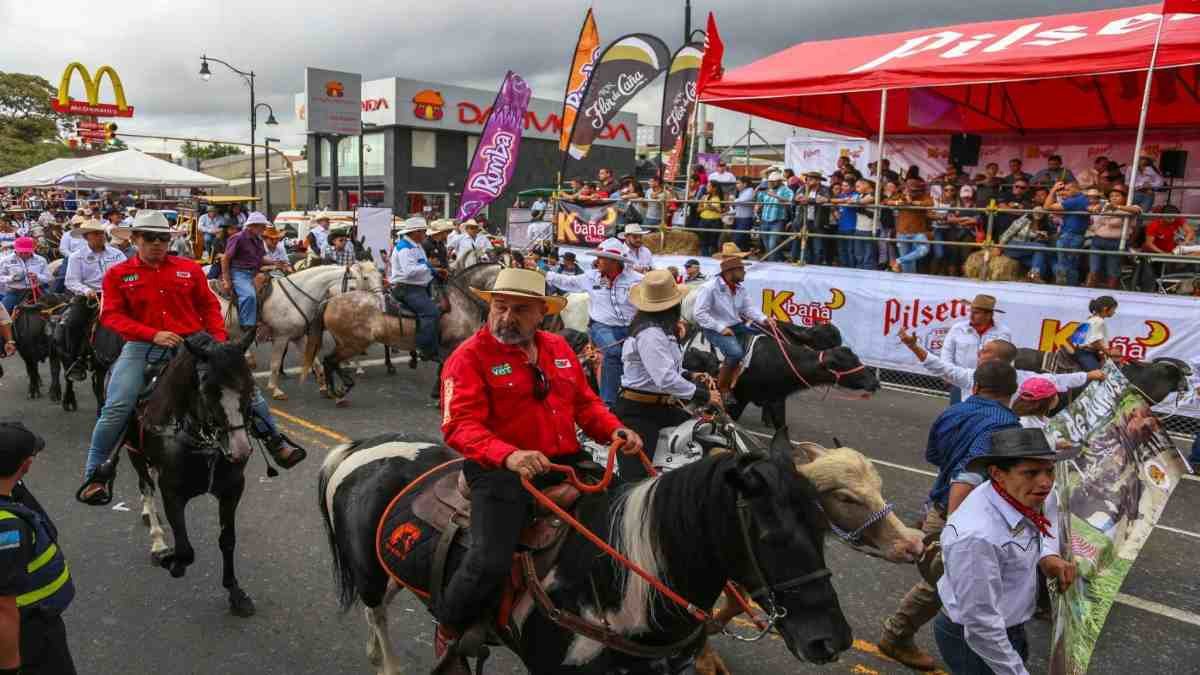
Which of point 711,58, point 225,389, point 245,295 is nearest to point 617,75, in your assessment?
point 711,58

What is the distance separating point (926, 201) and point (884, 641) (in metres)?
10.4

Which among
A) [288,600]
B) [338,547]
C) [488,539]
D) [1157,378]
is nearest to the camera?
[488,539]

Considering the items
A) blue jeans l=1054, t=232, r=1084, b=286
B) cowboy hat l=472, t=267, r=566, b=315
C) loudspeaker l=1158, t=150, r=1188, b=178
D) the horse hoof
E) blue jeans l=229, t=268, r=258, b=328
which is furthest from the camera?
loudspeaker l=1158, t=150, r=1188, b=178

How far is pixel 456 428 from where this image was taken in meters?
3.29

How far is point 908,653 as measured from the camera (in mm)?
4645

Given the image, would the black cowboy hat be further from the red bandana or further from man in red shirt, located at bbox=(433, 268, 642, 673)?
man in red shirt, located at bbox=(433, 268, 642, 673)

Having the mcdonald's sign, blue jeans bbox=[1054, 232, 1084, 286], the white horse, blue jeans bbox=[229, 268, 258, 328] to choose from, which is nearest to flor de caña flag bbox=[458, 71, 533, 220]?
the white horse

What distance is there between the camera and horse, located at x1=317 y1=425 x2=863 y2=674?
2.69 metres

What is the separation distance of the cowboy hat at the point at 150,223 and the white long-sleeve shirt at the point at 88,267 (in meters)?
3.63

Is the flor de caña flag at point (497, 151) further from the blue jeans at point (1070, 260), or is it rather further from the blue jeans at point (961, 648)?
the blue jeans at point (961, 648)

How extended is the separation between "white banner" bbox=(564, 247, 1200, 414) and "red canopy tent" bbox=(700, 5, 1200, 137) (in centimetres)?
313

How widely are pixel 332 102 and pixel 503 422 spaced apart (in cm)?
2700

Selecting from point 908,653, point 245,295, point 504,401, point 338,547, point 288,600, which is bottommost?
point 288,600

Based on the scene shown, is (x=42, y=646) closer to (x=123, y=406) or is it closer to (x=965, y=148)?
(x=123, y=406)
